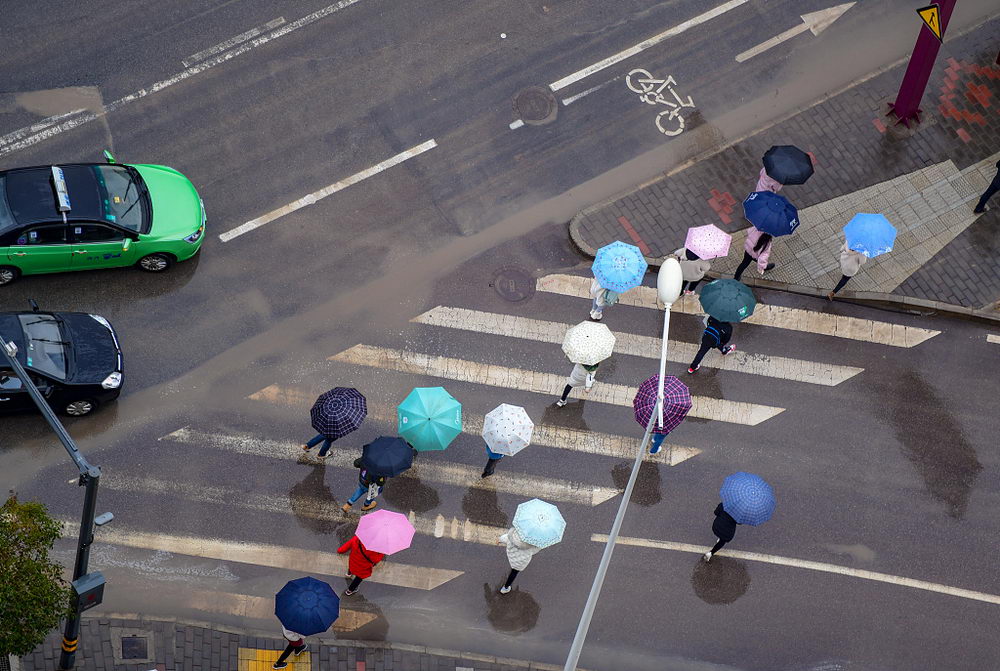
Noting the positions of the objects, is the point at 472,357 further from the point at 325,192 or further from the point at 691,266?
the point at 325,192

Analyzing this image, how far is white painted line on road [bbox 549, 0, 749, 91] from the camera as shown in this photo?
22984mm

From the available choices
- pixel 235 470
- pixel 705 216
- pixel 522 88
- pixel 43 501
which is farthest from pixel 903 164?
pixel 43 501

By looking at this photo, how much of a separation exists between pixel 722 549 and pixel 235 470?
823 cm

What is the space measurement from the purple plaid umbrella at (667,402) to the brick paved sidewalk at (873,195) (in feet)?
13.2

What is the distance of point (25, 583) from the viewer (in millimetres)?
14266

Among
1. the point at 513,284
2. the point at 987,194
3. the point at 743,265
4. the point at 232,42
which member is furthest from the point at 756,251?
the point at 232,42

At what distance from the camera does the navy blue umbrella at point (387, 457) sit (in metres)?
17.1

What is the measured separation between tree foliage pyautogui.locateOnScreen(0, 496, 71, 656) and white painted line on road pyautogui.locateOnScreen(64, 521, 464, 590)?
3.22 m

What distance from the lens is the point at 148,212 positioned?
20.0 meters

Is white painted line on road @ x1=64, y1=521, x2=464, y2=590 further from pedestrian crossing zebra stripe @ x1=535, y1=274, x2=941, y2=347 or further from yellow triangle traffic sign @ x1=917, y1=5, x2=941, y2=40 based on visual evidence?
yellow triangle traffic sign @ x1=917, y1=5, x2=941, y2=40

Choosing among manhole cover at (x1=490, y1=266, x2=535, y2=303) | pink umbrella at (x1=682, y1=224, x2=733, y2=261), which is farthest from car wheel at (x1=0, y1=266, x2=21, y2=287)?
pink umbrella at (x1=682, y1=224, x2=733, y2=261)

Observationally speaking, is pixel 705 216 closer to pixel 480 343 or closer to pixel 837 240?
pixel 837 240

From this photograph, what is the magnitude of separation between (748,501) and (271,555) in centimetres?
757

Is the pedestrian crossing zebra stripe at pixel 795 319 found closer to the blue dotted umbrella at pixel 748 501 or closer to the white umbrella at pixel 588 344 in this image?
the white umbrella at pixel 588 344
